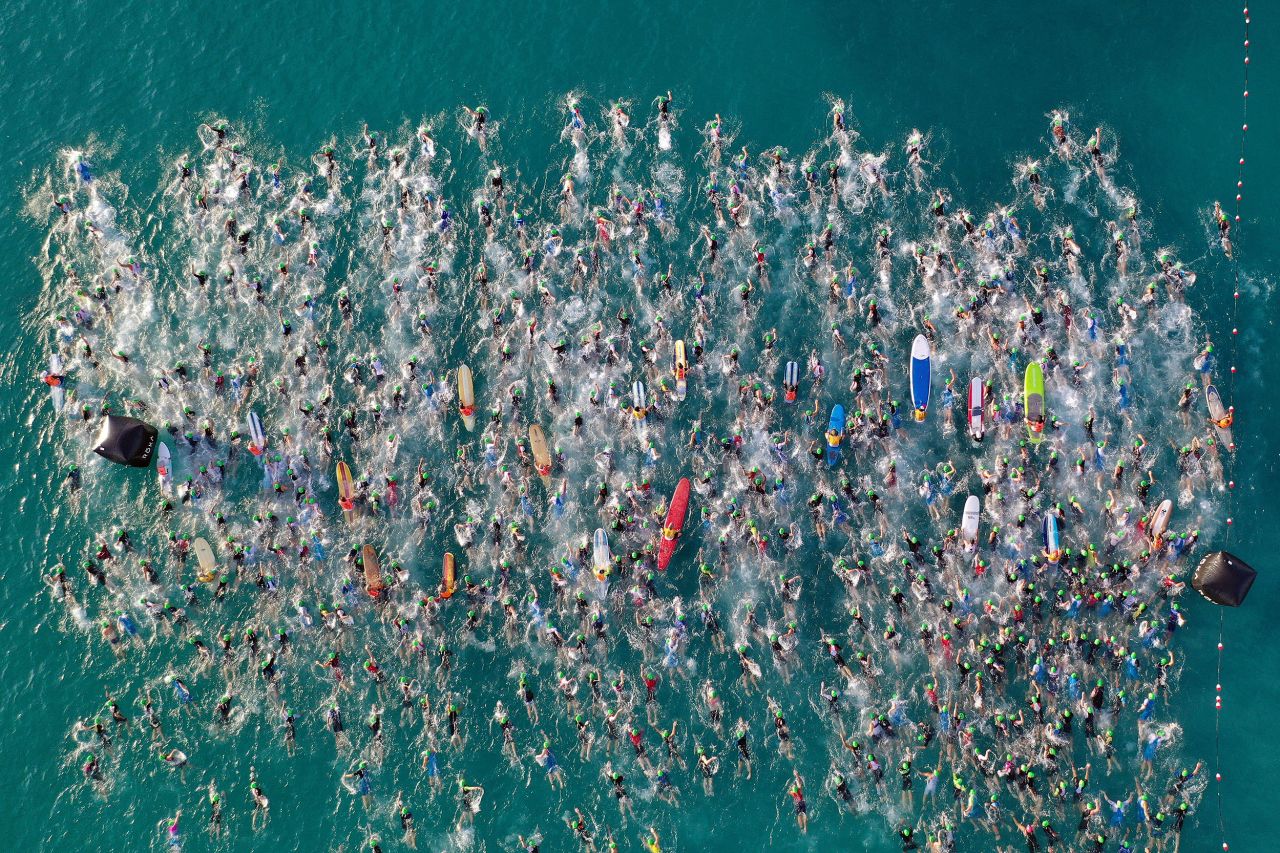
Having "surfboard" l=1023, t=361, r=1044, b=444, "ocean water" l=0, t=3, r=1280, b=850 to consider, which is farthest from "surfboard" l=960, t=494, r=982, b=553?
"ocean water" l=0, t=3, r=1280, b=850

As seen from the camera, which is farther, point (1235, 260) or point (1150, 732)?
point (1235, 260)

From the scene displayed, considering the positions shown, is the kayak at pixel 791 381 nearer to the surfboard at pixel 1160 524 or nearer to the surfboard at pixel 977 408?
the surfboard at pixel 977 408

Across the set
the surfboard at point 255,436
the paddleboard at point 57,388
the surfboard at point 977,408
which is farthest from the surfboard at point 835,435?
the paddleboard at point 57,388

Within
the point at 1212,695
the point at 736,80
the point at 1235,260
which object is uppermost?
the point at 736,80

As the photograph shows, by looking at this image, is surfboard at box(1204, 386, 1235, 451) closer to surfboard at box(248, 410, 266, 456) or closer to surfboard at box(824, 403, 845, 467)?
surfboard at box(824, 403, 845, 467)

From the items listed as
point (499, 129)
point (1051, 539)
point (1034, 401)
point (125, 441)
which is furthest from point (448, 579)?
point (1034, 401)

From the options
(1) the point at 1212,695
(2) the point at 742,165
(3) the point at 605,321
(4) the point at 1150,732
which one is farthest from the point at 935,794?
(2) the point at 742,165

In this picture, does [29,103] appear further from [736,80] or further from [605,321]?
[736,80]
